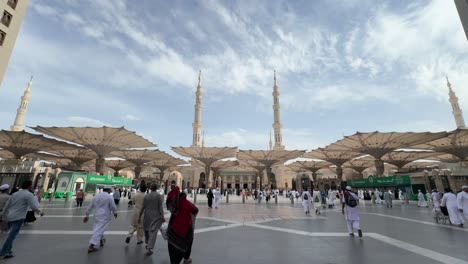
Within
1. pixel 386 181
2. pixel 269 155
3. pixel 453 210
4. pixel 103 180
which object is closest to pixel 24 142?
pixel 103 180

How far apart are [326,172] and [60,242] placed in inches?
2902

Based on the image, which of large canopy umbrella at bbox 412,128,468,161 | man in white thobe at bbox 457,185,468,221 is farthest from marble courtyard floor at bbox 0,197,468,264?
large canopy umbrella at bbox 412,128,468,161

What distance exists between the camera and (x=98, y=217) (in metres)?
5.26

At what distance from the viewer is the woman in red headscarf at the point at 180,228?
3.74m

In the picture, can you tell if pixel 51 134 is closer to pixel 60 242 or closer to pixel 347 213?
pixel 60 242

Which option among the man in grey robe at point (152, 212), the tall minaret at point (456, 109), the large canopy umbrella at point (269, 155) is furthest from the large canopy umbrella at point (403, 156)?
the man in grey robe at point (152, 212)

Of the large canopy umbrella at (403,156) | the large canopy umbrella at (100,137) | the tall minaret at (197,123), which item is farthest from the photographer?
the tall minaret at (197,123)

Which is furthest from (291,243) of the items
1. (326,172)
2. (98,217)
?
(326,172)

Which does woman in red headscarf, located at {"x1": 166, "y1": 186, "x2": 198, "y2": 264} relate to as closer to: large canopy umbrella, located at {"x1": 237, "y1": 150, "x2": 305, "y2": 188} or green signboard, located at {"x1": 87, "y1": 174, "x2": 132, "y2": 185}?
green signboard, located at {"x1": 87, "y1": 174, "x2": 132, "y2": 185}

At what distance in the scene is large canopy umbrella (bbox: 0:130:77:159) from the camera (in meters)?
28.5

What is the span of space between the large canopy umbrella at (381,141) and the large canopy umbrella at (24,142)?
40338mm

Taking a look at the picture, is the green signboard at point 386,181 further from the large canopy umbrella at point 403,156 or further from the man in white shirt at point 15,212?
the man in white shirt at point 15,212

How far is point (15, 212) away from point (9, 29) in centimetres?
2266

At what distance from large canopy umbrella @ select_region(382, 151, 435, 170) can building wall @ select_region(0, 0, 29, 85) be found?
178ft
